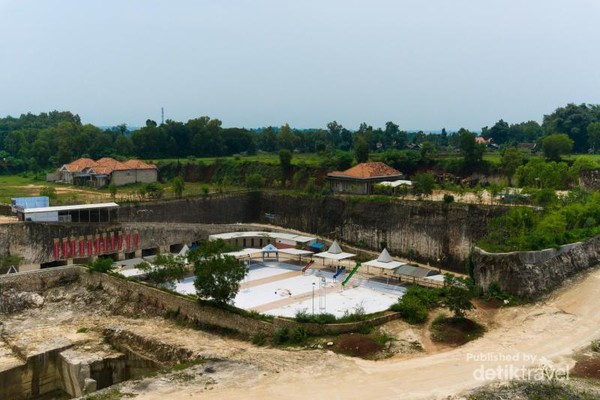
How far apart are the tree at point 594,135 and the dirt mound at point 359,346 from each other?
4968 cm

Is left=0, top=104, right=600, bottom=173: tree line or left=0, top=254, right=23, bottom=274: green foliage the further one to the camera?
left=0, top=104, right=600, bottom=173: tree line

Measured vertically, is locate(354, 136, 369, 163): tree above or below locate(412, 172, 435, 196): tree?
above

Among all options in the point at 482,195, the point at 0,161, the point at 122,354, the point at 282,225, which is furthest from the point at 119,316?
the point at 0,161

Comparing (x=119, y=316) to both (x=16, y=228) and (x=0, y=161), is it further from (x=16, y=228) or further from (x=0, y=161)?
(x=0, y=161)

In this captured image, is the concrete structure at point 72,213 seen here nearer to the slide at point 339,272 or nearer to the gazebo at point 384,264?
the slide at point 339,272

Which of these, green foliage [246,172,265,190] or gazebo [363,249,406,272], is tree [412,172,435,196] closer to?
gazebo [363,249,406,272]

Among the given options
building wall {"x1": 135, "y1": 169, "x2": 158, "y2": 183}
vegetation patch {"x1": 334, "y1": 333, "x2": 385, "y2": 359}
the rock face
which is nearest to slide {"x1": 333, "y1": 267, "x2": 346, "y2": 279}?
the rock face

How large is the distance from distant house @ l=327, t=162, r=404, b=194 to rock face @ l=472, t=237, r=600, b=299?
22.3 meters

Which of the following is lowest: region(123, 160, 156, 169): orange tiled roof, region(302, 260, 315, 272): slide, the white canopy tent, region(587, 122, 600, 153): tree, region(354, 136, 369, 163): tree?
region(302, 260, 315, 272): slide

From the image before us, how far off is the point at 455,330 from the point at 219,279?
11140mm

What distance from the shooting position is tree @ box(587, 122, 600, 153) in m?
63.4

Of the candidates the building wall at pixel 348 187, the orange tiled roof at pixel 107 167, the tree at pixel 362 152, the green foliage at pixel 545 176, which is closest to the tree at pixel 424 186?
the building wall at pixel 348 187

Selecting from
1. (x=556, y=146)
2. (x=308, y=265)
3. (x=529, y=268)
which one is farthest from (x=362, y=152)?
(x=529, y=268)

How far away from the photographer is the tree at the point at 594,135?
63.4 metres
